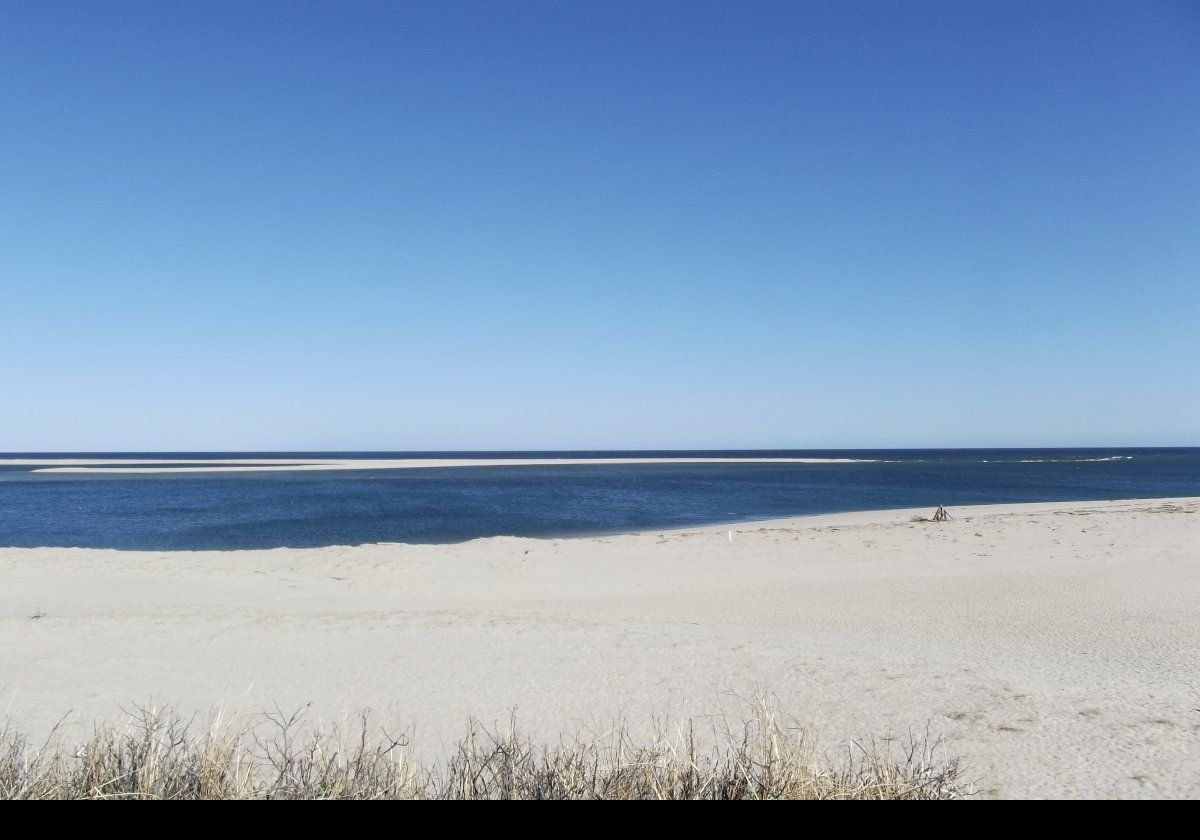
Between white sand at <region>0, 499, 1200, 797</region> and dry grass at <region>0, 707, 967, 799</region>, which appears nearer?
dry grass at <region>0, 707, 967, 799</region>

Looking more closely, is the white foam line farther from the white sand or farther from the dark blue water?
the white sand

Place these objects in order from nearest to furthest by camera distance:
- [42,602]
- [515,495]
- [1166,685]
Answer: [1166,685], [42,602], [515,495]

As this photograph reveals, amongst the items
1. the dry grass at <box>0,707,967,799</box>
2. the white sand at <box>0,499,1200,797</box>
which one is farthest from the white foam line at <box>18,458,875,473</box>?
the dry grass at <box>0,707,967,799</box>

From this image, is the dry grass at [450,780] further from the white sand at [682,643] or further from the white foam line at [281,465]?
the white foam line at [281,465]

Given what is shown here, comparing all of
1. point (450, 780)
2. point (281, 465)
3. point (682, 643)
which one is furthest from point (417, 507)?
point (281, 465)

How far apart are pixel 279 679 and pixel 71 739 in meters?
1.94

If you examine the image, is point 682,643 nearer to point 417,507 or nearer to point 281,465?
point 417,507

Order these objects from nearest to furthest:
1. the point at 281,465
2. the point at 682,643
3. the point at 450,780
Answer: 1. the point at 450,780
2. the point at 682,643
3. the point at 281,465

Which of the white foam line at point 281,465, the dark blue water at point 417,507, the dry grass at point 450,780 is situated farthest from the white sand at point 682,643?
the white foam line at point 281,465

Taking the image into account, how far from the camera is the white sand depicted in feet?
19.7

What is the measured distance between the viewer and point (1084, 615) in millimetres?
10070

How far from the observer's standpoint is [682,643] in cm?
883
